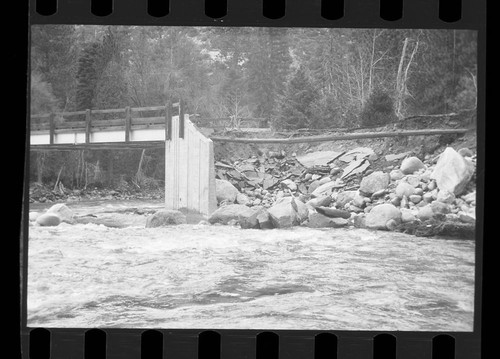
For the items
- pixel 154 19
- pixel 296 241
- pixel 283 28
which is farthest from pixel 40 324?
pixel 283 28

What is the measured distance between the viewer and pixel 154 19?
4.28m

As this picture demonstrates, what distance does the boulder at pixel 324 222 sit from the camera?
442cm

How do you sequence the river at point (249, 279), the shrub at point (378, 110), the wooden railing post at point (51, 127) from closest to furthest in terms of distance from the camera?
1. the river at point (249, 279)
2. the wooden railing post at point (51, 127)
3. the shrub at point (378, 110)

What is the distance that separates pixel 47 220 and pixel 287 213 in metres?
1.55

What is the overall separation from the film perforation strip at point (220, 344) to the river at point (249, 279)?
0.23ft

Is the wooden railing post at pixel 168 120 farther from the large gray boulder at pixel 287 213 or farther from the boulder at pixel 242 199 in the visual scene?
the large gray boulder at pixel 287 213

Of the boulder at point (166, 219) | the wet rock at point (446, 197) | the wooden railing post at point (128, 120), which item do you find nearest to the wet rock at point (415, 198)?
the wet rock at point (446, 197)

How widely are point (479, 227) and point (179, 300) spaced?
197 centimetres

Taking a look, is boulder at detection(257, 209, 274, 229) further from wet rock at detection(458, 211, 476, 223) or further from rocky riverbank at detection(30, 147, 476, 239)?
wet rock at detection(458, 211, 476, 223)

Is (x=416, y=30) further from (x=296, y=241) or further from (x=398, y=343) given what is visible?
(x=398, y=343)

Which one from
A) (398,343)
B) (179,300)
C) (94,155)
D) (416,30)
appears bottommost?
(398,343)

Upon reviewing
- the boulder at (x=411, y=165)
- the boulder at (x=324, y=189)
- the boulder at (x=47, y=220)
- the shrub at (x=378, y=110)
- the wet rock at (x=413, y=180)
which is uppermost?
the shrub at (x=378, y=110)

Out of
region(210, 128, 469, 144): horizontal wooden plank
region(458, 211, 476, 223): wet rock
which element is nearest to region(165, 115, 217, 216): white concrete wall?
region(210, 128, 469, 144): horizontal wooden plank

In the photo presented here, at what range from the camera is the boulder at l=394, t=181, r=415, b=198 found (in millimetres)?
4406
